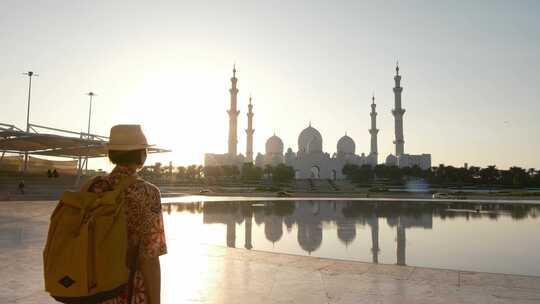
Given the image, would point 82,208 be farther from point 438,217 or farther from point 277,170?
point 277,170

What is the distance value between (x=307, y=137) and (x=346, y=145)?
331 inches

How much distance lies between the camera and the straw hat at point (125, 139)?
2527mm

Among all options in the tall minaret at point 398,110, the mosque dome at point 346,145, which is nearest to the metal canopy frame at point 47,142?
the tall minaret at point 398,110

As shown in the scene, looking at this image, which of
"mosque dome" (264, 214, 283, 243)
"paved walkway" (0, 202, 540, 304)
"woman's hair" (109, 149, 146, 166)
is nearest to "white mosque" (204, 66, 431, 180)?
"mosque dome" (264, 214, 283, 243)

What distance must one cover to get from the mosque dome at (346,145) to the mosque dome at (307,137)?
248 inches

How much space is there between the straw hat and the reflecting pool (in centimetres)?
659

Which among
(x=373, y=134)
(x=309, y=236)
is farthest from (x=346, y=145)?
(x=309, y=236)

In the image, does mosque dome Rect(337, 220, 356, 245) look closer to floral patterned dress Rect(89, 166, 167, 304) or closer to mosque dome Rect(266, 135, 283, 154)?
floral patterned dress Rect(89, 166, 167, 304)

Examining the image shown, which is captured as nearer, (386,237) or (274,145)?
(386,237)

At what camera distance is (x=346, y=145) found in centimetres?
8531

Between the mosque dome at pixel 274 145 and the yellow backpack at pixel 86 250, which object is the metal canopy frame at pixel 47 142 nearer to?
the yellow backpack at pixel 86 250

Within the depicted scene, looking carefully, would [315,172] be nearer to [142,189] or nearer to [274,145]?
[274,145]

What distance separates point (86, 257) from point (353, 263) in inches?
235

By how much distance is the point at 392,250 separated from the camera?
32.5 ft
